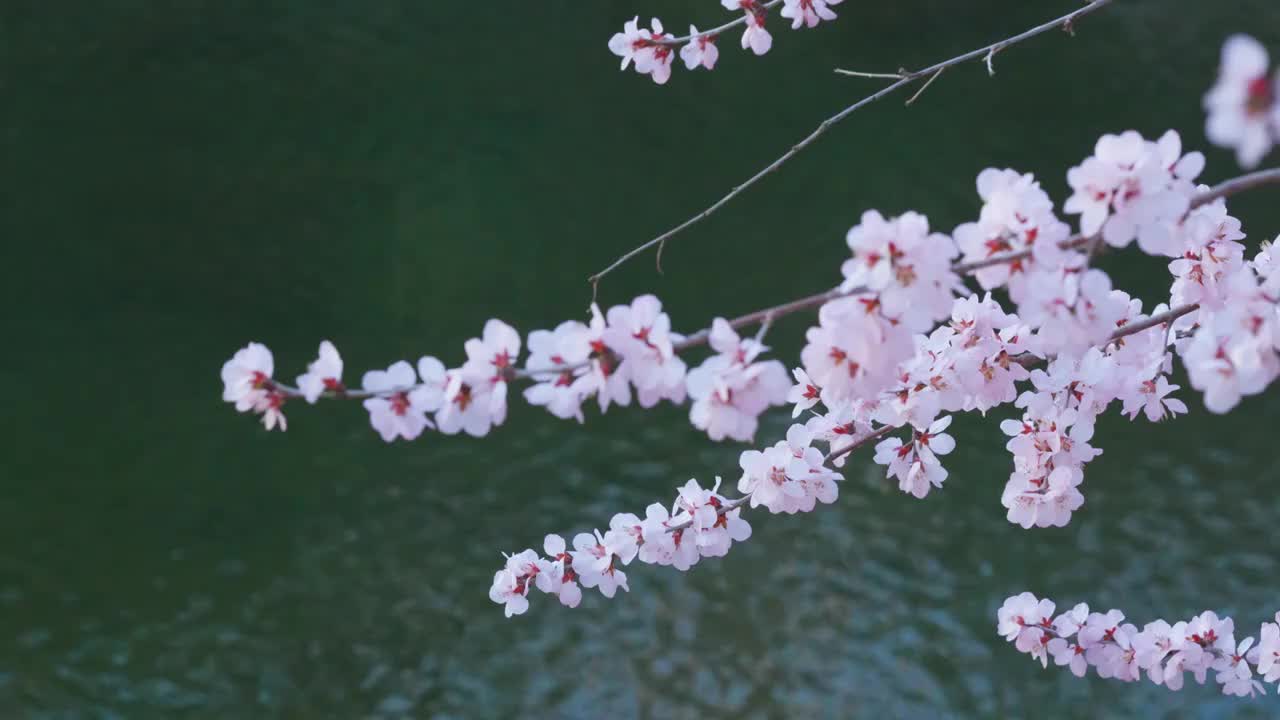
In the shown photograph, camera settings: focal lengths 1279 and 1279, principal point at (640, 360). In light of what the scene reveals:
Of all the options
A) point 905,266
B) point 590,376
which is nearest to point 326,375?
point 590,376

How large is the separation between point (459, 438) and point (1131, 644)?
20.9 feet

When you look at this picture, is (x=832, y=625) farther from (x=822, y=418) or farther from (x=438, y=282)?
(x=822, y=418)

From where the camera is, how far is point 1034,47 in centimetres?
1448

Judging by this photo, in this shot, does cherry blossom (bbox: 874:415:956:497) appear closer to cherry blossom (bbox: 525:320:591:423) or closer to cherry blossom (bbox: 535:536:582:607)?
cherry blossom (bbox: 535:536:582:607)

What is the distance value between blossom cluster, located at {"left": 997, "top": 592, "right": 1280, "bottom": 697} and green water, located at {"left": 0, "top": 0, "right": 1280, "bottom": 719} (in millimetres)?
4524

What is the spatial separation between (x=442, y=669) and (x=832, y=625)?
7.09 ft

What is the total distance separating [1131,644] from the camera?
92.7 inches

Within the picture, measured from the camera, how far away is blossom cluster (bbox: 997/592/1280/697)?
7.57ft

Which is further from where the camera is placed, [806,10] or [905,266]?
[806,10]

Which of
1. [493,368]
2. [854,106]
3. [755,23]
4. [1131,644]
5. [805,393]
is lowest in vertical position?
[1131,644]

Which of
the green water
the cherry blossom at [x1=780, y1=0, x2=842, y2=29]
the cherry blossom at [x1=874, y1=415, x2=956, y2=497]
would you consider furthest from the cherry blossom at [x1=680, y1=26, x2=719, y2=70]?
the green water

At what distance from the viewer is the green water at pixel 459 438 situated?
6812 mm

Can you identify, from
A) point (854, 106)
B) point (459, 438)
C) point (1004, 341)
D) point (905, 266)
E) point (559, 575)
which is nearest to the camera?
point (905, 266)

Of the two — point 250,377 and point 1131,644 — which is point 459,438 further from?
point 250,377
